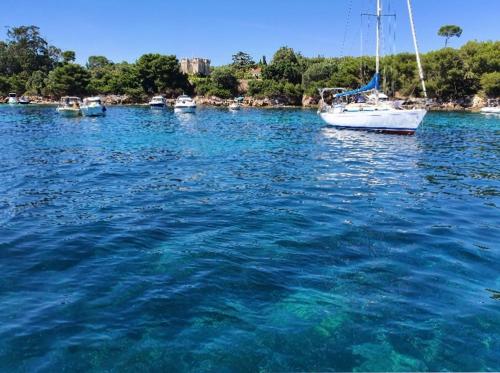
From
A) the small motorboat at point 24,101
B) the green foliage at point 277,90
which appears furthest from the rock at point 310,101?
the small motorboat at point 24,101

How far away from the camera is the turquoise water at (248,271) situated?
663cm

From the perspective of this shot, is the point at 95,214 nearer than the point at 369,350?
No

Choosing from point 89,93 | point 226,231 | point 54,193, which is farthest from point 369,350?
point 89,93

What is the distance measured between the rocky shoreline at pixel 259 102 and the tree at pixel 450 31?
37.3m

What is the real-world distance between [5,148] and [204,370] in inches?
1176

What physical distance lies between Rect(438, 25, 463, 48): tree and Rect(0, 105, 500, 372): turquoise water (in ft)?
419

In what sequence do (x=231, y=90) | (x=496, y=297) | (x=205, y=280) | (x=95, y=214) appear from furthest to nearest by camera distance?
1. (x=231, y=90)
2. (x=95, y=214)
3. (x=205, y=280)
4. (x=496, y=297)

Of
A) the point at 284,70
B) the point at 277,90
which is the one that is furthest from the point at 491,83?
the point at 284,70

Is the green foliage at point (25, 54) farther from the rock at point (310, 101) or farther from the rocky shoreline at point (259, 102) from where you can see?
the rock at point (310, 101)

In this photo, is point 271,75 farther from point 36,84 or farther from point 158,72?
point 36,84

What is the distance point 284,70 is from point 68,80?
61.2 meters

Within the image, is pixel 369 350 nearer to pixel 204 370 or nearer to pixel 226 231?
pixel 204 370

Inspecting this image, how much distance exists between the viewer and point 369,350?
6.66 m

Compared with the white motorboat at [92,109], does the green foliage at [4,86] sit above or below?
above
